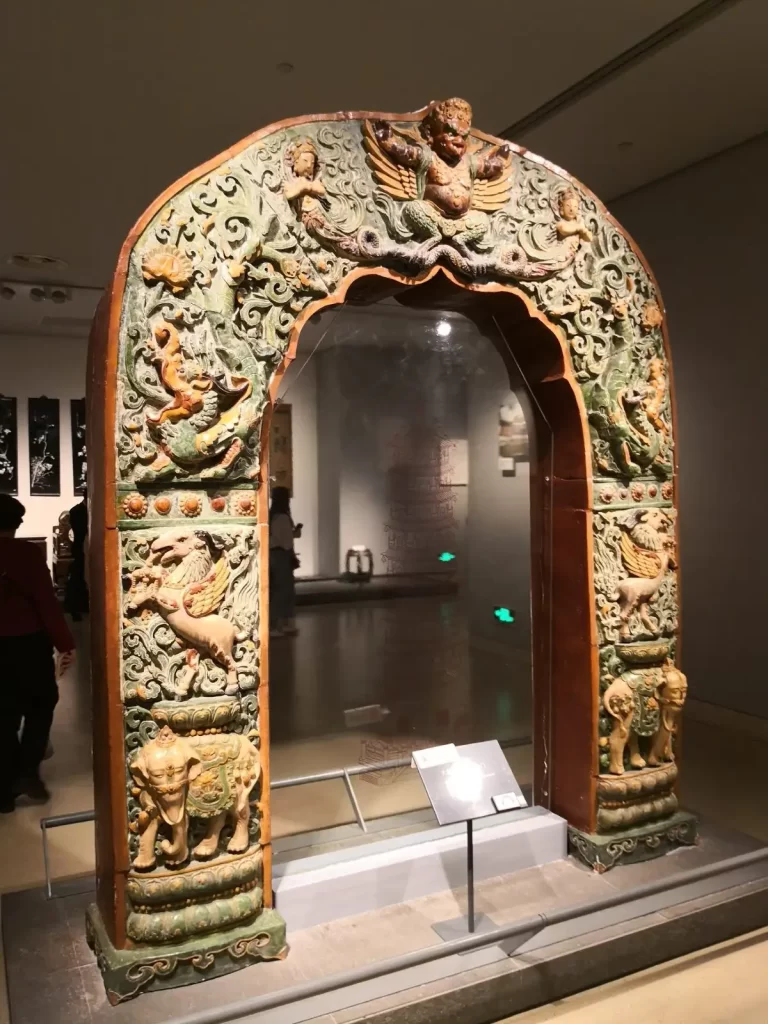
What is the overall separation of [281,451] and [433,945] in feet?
6.05

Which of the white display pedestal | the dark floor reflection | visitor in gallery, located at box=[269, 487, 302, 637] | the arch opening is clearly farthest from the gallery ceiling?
the white display pedestal

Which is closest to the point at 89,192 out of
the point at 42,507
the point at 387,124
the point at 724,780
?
the point at 42,507

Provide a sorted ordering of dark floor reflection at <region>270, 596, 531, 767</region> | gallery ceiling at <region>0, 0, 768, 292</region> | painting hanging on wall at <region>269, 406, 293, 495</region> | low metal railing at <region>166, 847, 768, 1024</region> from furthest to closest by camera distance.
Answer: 1. gallery ceiling at <region>0, 0, 768, 292</region>
2. dark floor reflection at <region>270, 596, 531, 767</region>
3. painting hanging on wall at <region>269, 406, 293, 495</region>
4. low metal railing at <region>166, 847, 768, 1024</region>

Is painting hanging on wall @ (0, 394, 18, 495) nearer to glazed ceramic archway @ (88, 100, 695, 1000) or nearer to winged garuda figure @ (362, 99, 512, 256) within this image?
glazed ceramic archway @ (88, 100, 695, 1000)

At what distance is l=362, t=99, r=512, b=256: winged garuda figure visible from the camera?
2.88 m

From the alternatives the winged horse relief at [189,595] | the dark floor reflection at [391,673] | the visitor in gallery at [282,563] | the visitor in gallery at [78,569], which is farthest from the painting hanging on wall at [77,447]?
the winged horse relief at [189,595]

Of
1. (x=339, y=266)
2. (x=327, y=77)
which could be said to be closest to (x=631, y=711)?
(x=339, y=266)

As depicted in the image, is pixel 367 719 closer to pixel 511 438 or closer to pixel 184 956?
pixel 184 956

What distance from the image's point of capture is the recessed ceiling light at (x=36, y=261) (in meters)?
5.99

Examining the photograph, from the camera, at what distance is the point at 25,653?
4.45 metres

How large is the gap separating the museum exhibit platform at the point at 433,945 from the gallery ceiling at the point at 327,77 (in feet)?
11.6

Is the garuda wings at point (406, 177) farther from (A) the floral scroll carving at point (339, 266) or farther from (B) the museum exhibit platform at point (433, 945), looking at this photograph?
(B) the museum exhibit platform at point (433, 945)

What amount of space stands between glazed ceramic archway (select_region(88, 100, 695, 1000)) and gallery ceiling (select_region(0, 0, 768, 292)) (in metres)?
1.14

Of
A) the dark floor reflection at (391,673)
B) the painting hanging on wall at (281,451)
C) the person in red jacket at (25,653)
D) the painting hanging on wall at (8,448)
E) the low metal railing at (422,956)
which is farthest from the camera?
the painting hanging on wall at (8,448)
